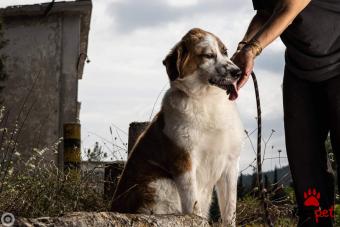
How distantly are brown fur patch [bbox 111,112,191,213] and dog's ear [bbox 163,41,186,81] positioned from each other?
336 millimetres

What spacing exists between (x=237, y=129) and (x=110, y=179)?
2791 mm

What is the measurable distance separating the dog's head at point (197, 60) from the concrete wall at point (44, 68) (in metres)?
11.5

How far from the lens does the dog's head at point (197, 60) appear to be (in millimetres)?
5203

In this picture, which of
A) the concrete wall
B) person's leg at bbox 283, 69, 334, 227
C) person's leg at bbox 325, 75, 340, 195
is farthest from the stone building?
person's leg at bbox 325, 75, 340, 195

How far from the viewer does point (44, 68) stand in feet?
55.3

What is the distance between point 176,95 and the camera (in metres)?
5.35

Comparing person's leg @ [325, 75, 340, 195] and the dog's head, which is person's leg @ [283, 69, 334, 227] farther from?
the dog's head

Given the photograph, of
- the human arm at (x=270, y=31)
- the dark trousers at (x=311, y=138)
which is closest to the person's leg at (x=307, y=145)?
the dark trousers at (x=311, y=138)

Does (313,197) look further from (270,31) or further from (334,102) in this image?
(270,31)

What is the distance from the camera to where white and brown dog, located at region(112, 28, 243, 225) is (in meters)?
5.15

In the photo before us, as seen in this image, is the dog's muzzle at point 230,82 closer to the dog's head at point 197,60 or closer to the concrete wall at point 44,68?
the dog's head at point 197,60

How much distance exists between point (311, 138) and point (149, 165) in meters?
1.27

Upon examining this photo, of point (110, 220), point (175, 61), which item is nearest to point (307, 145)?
point (175, 61)

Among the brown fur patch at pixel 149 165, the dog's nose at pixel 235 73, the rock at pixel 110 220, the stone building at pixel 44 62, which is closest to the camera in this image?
the rock at pixel 110 220
